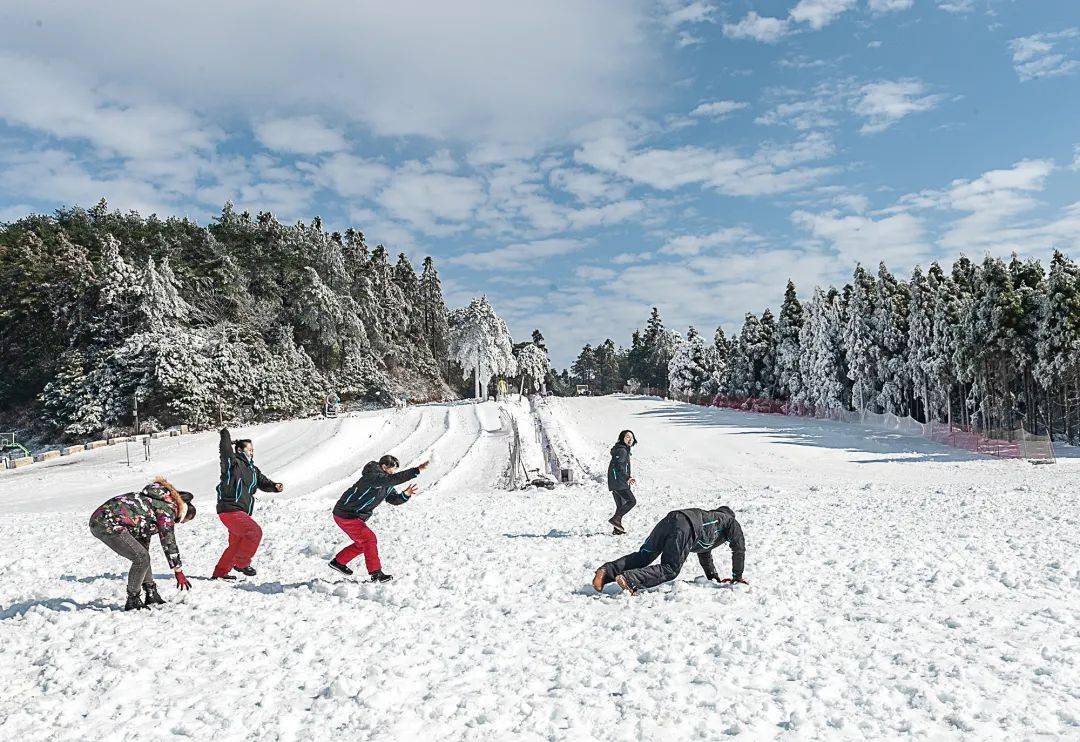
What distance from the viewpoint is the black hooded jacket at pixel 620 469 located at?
42.3 ft

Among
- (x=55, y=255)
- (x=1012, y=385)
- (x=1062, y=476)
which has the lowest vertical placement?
(x=1062, y=476)

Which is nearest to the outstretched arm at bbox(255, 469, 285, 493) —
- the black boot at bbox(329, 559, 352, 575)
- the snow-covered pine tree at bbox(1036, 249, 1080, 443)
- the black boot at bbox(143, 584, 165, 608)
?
the black boot at bbox(329, 559, 352, 575)

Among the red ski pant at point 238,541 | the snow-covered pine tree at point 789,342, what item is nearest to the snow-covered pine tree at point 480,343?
the snow-covered pine tree at point 789,342

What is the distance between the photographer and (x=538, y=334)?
146 m

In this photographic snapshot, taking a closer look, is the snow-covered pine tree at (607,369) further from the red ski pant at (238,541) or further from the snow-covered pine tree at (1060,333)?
the red ski pant at (238,541)

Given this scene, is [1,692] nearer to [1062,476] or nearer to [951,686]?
[951,686]

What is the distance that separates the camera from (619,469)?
13.0 meters

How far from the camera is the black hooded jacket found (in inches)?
508

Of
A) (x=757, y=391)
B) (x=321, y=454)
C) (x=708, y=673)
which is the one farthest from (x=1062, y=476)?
(x=757, y=391)

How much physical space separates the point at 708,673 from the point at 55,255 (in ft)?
237

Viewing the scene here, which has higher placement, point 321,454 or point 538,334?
point 538,334

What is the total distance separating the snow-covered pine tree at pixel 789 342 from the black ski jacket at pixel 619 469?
202 ft

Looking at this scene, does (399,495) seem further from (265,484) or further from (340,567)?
(265,484)

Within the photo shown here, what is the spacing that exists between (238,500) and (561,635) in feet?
15.3
